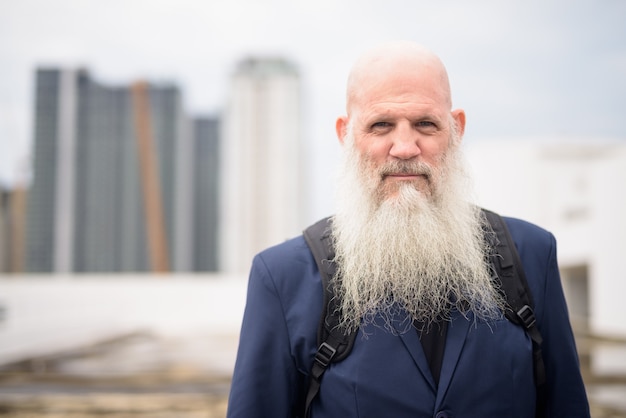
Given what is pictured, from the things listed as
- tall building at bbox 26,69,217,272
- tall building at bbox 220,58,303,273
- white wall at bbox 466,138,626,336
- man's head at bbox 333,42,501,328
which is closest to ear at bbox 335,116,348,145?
man's head at bbox 333,42,501,328

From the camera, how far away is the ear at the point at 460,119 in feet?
4.79

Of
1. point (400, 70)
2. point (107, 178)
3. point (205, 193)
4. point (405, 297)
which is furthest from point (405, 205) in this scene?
point (205, 193)

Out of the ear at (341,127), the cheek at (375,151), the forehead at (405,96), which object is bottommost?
the cheek at (375,151)

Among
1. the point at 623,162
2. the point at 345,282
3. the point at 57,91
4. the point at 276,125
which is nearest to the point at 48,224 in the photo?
the point at 57,91

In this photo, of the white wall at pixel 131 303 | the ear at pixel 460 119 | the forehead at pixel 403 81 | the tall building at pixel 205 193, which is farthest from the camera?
the tall building at pixel 205 193

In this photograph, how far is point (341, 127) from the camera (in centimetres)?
153

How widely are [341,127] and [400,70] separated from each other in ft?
0.87

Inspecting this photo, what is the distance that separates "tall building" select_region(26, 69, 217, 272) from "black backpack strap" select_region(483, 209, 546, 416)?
56969 mm

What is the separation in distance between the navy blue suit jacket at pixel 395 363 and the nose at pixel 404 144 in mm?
373

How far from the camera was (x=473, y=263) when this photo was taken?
1.40 meters

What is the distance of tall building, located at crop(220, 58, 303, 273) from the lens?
73.8 m

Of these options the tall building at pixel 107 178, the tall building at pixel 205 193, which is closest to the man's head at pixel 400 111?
the tall building at pixel 107 178

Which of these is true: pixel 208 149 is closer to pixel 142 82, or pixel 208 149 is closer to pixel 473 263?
pixel 142 82

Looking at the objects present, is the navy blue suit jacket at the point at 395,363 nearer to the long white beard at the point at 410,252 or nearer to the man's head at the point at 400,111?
the long white beard at the point at 410,252
